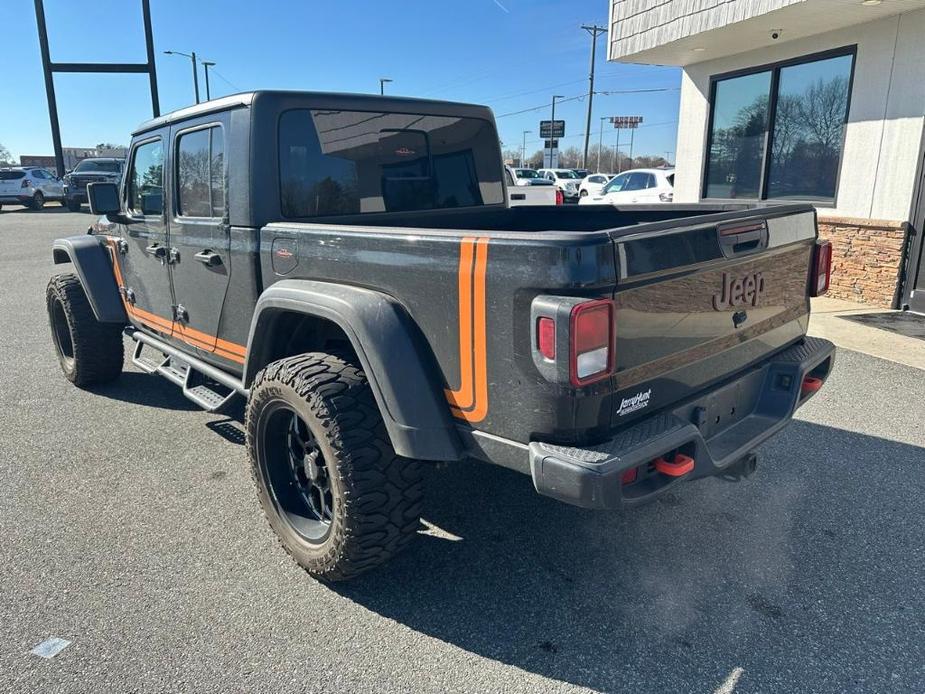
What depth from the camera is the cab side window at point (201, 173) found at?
3369 millimetres

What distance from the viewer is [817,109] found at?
339 inches

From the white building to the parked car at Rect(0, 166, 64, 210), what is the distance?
24.7m

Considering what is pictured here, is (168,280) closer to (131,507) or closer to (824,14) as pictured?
(131,507)

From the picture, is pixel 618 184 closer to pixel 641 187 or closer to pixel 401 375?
pixel 641 187

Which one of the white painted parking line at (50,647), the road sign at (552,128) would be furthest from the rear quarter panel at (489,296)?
the road sign at (552,128)

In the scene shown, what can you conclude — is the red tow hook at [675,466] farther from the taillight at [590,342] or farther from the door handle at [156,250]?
the door handle at [156,250]

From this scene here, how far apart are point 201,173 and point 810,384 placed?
10.5 feet

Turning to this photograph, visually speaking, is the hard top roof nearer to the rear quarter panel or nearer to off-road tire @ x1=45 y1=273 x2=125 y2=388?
the rear quarter panel

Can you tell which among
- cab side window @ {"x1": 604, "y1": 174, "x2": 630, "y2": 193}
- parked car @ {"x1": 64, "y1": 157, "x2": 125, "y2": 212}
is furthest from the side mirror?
parked car @ {"x1": 64, "y1": 157, "x2": 125, "y2": 212}

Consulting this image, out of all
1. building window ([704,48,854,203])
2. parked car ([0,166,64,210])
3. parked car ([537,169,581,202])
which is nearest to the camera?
building window ([704,48,854,203])

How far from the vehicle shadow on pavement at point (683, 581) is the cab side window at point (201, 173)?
1.87 meters

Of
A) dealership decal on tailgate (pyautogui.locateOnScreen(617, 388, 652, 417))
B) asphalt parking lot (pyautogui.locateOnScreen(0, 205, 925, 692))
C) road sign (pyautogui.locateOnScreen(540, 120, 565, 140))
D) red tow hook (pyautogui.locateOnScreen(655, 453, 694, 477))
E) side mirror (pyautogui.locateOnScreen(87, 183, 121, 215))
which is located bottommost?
asphalt parking lot (pyautogui.locateOnScreen(0, 205, 925, 692))

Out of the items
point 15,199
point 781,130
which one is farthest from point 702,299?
point 15,199

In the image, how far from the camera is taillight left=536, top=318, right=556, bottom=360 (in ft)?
6.61
